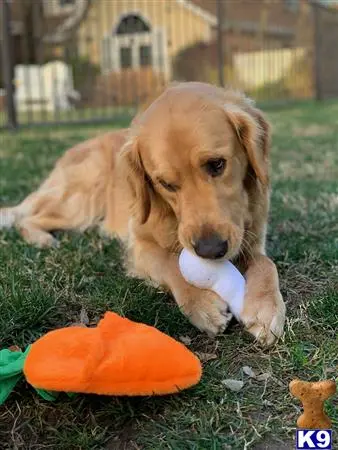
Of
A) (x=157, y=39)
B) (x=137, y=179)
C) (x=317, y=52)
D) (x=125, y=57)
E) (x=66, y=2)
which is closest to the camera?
(x=137, y=179)

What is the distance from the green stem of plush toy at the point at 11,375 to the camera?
1913mm

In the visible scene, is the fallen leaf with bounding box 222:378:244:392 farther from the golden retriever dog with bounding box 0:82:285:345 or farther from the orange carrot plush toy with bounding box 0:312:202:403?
the golden retriever dog with bounding box 0:82:285:345

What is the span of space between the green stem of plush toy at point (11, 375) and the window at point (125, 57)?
13.5 metres

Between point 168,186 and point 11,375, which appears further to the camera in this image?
point 168,186

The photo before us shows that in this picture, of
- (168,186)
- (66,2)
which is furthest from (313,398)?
(66,2)

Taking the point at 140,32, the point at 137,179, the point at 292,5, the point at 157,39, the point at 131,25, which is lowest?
the point at 137,179

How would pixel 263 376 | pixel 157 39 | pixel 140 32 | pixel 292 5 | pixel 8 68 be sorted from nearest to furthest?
pixel 263 376 < pixel 8 68 < pixel 140 32 < pixel 157 39 < pixel 292 5

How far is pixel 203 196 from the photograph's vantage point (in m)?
2.51

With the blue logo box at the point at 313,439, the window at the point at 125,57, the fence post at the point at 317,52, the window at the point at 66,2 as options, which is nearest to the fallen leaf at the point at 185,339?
the blue logo box at the point at 313,439

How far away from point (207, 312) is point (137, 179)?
821 mm

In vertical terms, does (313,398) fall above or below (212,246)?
below

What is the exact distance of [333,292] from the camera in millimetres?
2547

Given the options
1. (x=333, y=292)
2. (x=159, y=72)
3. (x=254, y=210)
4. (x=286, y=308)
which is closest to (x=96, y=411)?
(x=286, y=308)

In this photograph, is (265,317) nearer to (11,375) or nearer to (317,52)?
(11,375)
